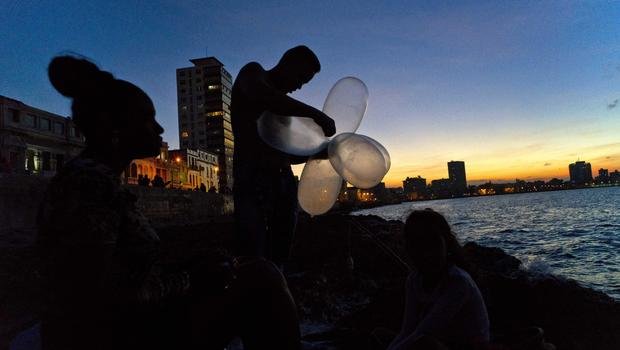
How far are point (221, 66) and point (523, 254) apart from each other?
93141mm

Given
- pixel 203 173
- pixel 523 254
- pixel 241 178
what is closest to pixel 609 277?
pixel 523 254

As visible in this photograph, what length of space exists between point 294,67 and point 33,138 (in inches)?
1571

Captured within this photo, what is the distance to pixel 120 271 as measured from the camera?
44.9 inches

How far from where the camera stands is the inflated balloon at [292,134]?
2717 mm

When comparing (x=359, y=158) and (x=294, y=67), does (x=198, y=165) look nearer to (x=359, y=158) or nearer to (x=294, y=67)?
(x=294, y=67)

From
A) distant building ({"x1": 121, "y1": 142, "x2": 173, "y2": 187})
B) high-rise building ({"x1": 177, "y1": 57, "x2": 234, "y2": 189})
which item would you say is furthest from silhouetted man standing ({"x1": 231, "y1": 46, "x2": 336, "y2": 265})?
high-rise building ({"x1": 177, "y1": 57, "x2": 234, "y2": 189})

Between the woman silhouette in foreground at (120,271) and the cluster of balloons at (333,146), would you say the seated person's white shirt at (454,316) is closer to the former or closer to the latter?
the cluster of balloons at (333,146)

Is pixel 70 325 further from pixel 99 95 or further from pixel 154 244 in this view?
pixel 99 95

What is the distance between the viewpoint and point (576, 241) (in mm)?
20969

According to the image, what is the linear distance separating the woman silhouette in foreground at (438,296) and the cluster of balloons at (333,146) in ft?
1.62

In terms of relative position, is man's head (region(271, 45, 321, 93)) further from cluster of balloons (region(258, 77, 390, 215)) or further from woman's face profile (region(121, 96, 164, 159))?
woman's face profile (region(121, 96, 164, 159))

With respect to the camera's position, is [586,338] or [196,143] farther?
[196,143]

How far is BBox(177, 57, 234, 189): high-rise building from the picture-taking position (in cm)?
9506

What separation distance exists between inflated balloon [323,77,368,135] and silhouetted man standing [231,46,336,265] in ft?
1.91
